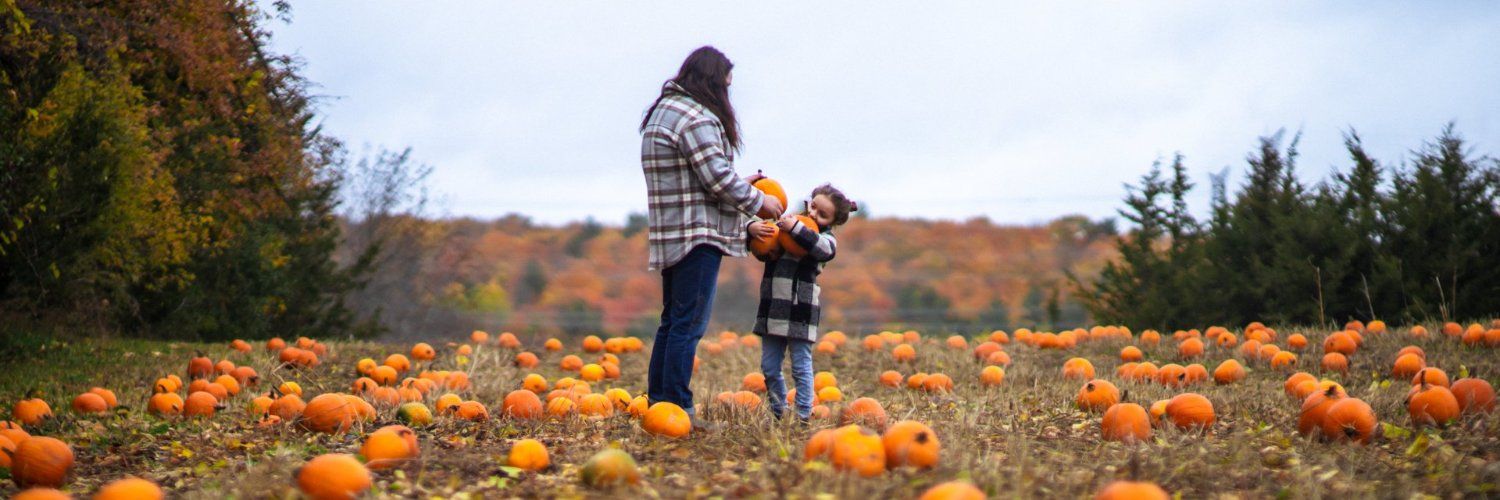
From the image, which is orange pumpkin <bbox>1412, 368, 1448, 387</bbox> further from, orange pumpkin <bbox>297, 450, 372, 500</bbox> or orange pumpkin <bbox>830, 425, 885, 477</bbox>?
orange pumpkin <bbox>297, 450, 372, 500</bbox>

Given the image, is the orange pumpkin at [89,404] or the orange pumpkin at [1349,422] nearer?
the orange pumpkin at [1349,422]

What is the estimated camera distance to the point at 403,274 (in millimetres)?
20688

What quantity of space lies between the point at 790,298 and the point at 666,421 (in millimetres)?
1076

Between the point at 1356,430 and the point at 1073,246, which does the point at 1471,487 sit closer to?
the point at 1356,430

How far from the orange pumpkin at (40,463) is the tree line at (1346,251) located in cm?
912

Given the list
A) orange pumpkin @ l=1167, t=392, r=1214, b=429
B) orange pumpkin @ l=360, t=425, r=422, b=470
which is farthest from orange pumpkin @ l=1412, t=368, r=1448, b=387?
orange pumpkin @ l=360, t=425, r=422, b=470

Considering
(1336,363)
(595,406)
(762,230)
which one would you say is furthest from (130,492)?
(1336,363)

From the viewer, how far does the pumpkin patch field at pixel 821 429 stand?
3.15 m

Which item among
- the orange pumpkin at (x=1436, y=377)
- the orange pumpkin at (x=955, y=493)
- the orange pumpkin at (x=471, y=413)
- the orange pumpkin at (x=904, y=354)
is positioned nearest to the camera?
the orange pumpkin at (x=955, y=493)

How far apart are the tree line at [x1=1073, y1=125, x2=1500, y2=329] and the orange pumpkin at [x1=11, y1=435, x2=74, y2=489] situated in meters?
9.12

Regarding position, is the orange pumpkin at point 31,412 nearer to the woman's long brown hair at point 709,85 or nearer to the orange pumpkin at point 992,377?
the woman's long brown hair at point 709,85

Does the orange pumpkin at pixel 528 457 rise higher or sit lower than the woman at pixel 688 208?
lower

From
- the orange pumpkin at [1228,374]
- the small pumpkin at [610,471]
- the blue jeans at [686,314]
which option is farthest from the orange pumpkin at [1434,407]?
the small pumpkin at [610,471]

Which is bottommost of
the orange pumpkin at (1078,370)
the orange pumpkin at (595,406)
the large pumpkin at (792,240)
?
the orange pumpkin at (595,406)
